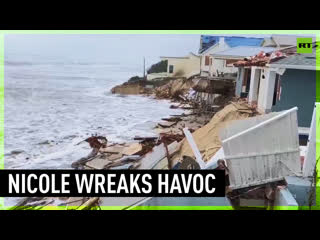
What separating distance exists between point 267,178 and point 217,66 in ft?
3.84

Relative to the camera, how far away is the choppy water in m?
3.54

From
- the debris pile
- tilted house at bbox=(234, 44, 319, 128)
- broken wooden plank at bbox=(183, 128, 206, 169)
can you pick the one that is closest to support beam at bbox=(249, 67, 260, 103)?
tilted house at bbox=(234, 44, 319, 128)

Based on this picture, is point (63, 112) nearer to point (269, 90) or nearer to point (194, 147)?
point (194, 147)

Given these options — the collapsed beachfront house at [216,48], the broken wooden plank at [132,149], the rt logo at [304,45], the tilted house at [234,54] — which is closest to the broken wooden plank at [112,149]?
the broken wooden plank at [132,149]

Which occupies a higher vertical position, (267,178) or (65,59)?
(65,59)

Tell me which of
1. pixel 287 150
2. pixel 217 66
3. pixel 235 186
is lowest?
pixel 235 186

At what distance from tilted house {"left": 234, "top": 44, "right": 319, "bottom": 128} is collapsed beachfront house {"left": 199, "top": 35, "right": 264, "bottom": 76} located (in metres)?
0.13

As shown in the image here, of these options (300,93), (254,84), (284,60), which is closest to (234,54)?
(254,84)

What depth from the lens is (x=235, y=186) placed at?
352 centimetres

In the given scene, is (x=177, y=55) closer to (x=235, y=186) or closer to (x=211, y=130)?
(x=211, y=130)

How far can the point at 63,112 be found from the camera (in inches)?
141

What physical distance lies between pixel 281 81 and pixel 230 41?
0.64m

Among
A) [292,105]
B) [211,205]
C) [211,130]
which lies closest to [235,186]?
[211,205]

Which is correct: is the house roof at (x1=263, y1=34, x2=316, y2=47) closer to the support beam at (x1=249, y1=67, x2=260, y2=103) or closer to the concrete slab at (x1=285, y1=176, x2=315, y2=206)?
the support beam at (x1=249, y1=67, x2=260, y2=103)
